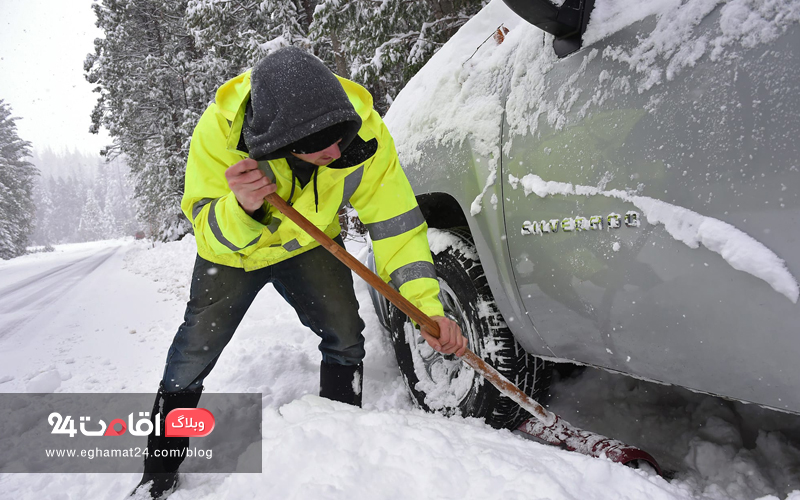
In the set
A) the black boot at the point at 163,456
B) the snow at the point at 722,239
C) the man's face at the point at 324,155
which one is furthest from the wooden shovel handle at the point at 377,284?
the black boot at the point at 163,456

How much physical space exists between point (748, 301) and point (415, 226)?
3.85 feet

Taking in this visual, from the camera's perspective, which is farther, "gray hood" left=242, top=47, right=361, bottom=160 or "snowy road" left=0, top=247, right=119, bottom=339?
"snowy road" left=0, top=247, right=119, bottom=339

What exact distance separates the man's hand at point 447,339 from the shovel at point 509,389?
0.02m

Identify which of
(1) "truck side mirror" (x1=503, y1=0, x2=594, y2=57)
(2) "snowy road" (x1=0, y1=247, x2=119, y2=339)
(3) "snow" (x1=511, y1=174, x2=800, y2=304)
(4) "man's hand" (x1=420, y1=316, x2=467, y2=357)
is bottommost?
(2) "snowy road" (x1=0, y1=247, x2=119, y2=339)

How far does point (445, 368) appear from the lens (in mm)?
2230

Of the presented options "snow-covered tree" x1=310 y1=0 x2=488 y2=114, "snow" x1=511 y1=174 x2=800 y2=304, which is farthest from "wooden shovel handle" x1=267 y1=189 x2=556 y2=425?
"snow-covered tree" x1=310 y1=0 x2=488 y2=114

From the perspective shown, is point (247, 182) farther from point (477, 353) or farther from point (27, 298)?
point (27, 298)

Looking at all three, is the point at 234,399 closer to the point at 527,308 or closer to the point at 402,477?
the point at 402,477

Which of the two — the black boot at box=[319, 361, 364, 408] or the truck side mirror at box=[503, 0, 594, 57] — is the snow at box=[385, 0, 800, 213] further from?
the black boot at box=[319, 361, 364, 408]

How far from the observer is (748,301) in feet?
3.52

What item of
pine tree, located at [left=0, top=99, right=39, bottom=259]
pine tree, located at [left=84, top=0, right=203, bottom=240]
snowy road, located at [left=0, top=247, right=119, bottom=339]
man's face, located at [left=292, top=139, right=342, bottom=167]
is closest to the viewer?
man's face, located at [left=292, top=139, right=342, bottom=167]

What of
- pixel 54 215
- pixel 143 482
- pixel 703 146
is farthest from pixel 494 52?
pixel 54 215

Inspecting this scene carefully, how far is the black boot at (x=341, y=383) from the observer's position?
2148 mm

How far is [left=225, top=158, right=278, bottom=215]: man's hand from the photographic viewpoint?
1415 millimetres
